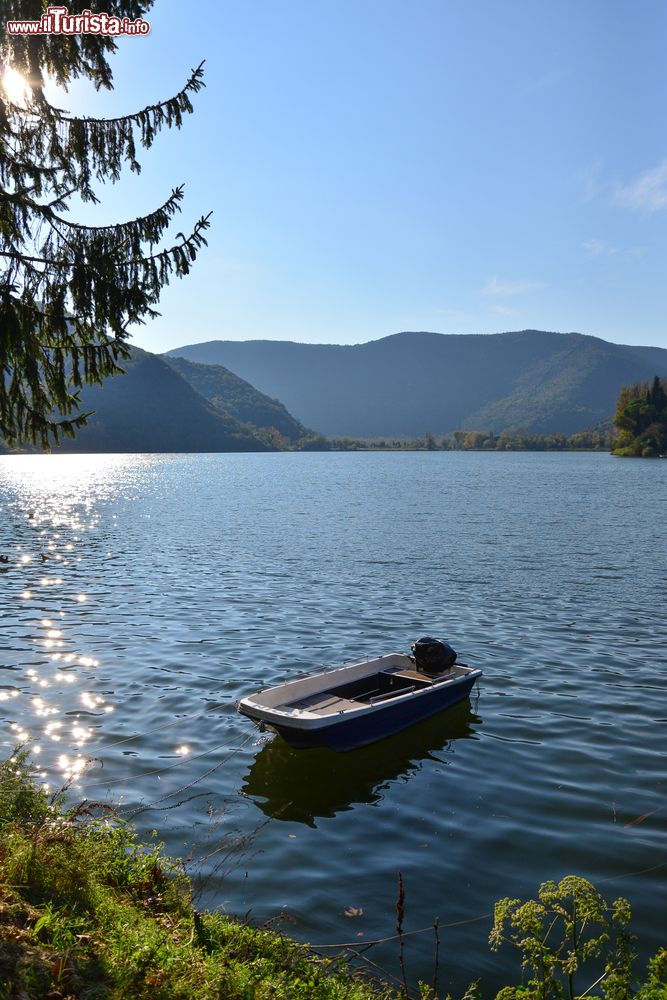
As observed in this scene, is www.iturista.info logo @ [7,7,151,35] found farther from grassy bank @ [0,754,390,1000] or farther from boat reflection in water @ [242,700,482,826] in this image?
boat reflection in water @ [242,700,482,826]

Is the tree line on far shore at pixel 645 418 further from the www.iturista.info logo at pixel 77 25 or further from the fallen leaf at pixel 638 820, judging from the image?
the www.iturista.info logo at pixel 77 25

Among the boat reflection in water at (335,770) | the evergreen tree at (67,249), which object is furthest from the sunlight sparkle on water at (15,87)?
the boat reflection in water at (335,770)

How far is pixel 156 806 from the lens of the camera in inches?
469

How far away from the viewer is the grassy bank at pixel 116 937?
17.9 ft

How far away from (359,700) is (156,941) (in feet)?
32.6

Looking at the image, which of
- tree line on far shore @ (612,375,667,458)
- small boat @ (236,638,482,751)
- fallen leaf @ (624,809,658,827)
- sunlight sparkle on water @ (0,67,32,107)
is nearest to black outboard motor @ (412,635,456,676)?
small boat @ (236,638,482,751)

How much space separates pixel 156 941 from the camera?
20.6ft

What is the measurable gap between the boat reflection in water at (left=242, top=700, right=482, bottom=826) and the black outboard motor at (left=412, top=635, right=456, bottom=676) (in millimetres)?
1216

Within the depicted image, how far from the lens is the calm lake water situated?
32.6ft

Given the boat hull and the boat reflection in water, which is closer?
the boat reflection in water

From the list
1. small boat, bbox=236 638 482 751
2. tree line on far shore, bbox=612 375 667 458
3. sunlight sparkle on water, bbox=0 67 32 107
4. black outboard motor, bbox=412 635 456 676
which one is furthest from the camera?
tree line on far shore, bbox=612 375 667 458

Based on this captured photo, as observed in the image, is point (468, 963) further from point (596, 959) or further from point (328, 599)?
point (328, 599)

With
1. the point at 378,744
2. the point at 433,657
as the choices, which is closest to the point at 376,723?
the point at 378,744

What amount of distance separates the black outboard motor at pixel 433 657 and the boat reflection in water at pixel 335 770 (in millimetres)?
1216
